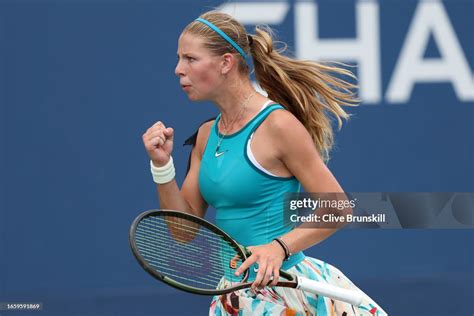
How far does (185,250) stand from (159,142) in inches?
14.0

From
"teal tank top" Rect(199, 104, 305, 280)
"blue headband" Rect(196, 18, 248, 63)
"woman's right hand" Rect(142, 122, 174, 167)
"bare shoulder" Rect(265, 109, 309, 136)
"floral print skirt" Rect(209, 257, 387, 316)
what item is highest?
"blue headband" Rect(196, 18, 248, 63)

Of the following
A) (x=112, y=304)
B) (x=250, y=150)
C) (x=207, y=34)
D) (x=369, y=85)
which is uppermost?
(x=369, y=85)

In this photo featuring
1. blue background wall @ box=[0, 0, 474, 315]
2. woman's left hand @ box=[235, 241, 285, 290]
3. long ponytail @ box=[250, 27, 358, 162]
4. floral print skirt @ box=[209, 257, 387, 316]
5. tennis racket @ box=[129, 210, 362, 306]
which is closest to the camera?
woman's left hand @ box=[235, 241, 285, 290]

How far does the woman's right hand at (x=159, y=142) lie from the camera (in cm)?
345

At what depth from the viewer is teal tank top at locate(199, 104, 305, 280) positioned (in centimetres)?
345

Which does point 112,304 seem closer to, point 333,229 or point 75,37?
point 75,37

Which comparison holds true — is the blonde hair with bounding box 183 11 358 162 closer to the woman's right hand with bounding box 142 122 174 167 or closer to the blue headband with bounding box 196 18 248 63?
the blue headband with bounding box 196 18 248 63

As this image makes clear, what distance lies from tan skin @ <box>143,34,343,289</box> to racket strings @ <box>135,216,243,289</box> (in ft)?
0.28

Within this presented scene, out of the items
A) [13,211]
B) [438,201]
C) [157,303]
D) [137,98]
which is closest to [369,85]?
[438,201]

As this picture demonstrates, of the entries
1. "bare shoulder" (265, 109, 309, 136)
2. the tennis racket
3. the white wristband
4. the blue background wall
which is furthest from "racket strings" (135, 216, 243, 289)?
the blue background wall

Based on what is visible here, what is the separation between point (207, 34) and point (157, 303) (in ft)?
8.36

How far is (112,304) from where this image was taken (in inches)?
226

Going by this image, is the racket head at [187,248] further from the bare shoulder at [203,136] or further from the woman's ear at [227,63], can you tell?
the woman's ear at [227,63]

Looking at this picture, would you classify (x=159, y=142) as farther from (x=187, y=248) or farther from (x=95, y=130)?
(x=95, y=130)
